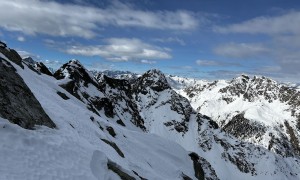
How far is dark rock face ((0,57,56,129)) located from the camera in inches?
928

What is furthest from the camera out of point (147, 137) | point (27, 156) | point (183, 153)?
point (183, 153)

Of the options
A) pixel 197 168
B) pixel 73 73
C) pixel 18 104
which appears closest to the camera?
pixel 18 104

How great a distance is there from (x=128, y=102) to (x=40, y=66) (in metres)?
57.1

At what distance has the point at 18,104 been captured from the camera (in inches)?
1013

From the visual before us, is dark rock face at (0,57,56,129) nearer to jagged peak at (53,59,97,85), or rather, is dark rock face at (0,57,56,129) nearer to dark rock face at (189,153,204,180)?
dark rock face at (189,153,204,180)

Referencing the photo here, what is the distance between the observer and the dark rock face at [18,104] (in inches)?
928

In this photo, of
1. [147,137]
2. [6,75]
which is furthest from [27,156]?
[147,137]

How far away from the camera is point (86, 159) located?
2383 cm

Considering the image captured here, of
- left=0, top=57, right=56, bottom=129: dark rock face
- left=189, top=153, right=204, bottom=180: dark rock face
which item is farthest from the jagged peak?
left=0, top=57, right=56, bottom=129: dark rock face

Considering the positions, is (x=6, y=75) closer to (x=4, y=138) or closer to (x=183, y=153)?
(x=4, y=138)

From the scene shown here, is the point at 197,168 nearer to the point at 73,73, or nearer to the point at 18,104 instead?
the point at 73,73

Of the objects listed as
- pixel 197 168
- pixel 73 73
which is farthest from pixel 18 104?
pixel 73 73

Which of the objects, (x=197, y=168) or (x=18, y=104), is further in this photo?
(x=197, y=168)

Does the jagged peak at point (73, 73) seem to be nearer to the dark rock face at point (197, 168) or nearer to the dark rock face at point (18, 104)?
the dark rock face at point (197, 168)
